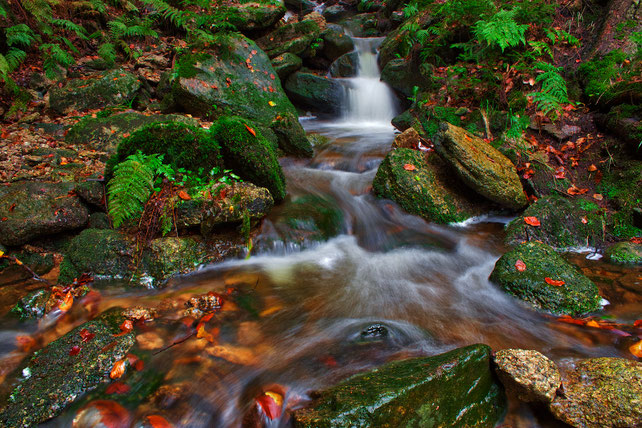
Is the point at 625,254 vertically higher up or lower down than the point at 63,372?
lower down

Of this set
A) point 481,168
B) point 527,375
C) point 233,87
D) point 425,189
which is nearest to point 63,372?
point 527,375

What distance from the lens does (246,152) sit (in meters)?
4.39

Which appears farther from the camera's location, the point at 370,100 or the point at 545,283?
the point at 370,100

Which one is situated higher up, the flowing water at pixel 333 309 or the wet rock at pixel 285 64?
the wet rock at pixel 285 64

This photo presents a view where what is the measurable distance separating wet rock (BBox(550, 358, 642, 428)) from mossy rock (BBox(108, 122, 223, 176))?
423 centimetres

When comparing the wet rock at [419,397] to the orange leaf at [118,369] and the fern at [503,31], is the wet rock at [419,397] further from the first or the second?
the fern at [503,31]

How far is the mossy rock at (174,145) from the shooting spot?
13.1 feet

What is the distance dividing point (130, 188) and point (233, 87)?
4.63 metres

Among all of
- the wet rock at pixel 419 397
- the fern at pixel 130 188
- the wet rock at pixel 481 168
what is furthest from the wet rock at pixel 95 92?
the wet rock at pixel 419 397

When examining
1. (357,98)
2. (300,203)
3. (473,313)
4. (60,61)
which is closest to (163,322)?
(300,203)

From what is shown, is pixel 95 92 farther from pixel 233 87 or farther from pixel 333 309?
pixel 333 309

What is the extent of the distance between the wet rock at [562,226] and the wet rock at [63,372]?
195 inches

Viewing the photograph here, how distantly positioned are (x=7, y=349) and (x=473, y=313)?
426 cm

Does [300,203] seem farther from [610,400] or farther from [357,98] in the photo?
[357,98]
